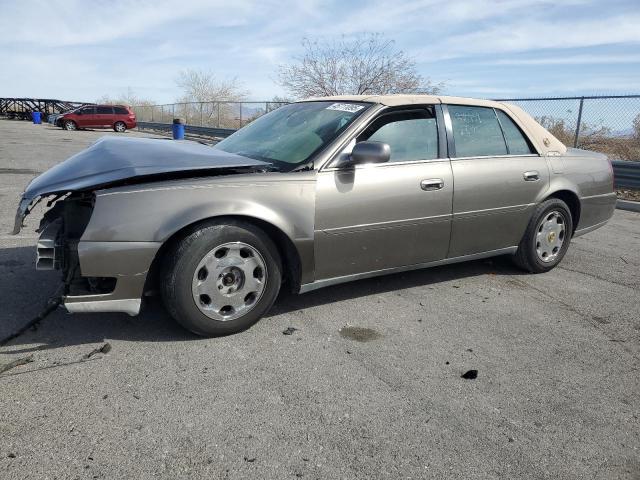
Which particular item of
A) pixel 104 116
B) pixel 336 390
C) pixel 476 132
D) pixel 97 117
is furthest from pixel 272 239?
pixel 97 117

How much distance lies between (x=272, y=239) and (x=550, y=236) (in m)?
Result: 2.85

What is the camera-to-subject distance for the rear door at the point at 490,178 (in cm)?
428

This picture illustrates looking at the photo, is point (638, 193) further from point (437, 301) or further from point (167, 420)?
point (167, 420)

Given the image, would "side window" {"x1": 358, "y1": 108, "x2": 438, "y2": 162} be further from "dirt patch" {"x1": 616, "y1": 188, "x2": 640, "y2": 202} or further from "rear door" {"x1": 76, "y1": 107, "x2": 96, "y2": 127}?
"rear door" {"x1": 76, "y1": 107, "x2": 96, "y2": 127}

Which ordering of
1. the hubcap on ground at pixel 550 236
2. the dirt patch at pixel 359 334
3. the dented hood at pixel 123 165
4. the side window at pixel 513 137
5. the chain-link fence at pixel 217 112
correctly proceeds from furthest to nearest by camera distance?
1. the chain-link fence at pixel 217 112
2. the hubcap on ground at pixel 550 236
3. the side window at pixel 513 137
4. the dirt patch at pixel 359 334
5. the dented hood at pixel 123 165

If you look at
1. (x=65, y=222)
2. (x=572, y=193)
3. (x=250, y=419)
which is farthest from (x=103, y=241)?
(x=572, y=193)

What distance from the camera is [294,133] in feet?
13.5

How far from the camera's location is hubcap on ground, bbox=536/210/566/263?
4.91 m

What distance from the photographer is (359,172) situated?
3709 millimetres

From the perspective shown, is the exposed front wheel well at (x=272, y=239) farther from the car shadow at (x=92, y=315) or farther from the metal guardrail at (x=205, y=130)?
the metal guardrail at (x=205, y=130)

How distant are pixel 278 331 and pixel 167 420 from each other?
1.17m

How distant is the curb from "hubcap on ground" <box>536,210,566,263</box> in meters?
5.05

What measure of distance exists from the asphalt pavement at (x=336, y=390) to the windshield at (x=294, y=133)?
1.12 meters

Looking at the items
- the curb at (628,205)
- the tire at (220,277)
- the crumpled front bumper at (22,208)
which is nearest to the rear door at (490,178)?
the tire at (220,277)
